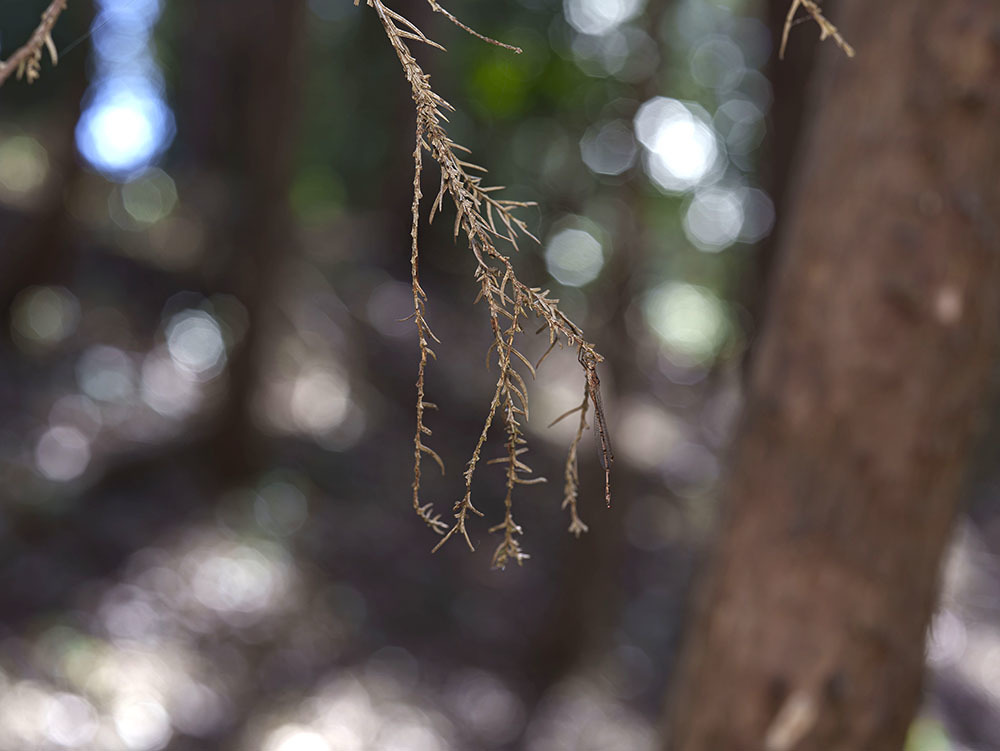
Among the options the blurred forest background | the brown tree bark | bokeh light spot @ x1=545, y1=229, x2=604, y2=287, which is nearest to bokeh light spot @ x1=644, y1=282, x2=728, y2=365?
bokeh light spot @ x1=545, y1=229, x2=604, y2=287

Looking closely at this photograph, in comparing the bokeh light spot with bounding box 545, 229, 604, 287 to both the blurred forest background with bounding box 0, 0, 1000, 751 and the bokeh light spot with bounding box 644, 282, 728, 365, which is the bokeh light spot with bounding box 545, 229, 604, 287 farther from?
the bokeh light spot with bounding box 644, 282, 728, 365

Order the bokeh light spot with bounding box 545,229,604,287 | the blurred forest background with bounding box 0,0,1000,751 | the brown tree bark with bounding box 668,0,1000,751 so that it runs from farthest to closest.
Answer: the bokeh light spot with bounding box 545,229,604,287
the blurred forest background with bounding box 0,0,1000,751
the brown tree bark with bounding box 668,0,1000,751

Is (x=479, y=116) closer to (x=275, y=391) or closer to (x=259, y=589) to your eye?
(x=275, y=391)

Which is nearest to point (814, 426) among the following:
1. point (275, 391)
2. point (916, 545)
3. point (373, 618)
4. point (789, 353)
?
point (789, 353)

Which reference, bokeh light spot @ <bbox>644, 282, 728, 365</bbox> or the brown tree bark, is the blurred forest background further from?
bokeh light spot @ <bbox>644, 282, 728, 365</bbox>

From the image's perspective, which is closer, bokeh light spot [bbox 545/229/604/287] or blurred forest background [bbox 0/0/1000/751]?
blurred forest background [bbox 0/0/1000/751]

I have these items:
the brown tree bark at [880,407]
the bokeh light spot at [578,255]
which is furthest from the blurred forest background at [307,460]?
the bokeh light spot at [578,255]

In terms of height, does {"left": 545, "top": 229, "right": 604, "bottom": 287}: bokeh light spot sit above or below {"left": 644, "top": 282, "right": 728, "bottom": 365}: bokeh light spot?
above

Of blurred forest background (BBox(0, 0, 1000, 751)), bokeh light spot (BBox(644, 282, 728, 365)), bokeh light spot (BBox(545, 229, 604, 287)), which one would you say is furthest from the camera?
bokeh light spot (BBox(644, 282, 728, 365))

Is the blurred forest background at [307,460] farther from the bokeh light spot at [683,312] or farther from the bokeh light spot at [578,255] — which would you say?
the bokeh light spot at [683,312]
